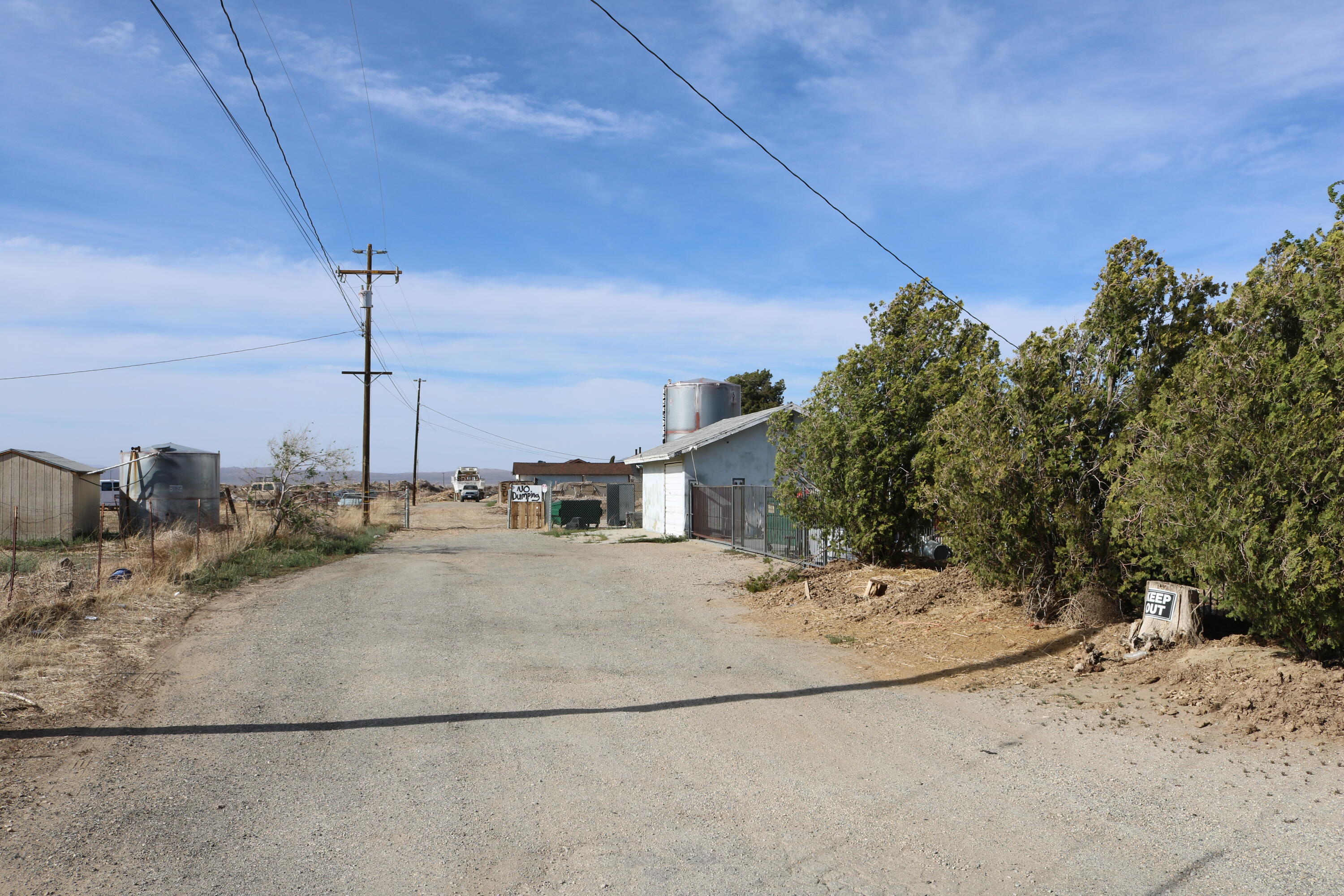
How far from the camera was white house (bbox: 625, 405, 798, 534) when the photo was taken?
28.2 meters

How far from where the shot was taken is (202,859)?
4.42m

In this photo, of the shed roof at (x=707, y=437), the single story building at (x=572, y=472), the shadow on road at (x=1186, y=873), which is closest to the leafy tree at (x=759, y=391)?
the single story building at (x=572, y=472)

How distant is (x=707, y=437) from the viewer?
2825cm

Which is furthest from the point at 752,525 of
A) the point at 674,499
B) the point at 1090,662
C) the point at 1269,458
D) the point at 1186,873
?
the point at 1186,873

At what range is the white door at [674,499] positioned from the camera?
28.7m

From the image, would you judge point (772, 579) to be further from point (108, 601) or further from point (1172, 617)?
point (108, 601)

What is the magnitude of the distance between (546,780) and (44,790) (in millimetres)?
3049

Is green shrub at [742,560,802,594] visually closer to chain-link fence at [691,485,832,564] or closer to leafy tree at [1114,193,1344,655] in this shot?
chain-link fence at [691,485,832,564]

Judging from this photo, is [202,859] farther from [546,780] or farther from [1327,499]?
[1327,499]

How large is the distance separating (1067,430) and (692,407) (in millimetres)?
28848

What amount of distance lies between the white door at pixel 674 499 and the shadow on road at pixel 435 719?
794 inches

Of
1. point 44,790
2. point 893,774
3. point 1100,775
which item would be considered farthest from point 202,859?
point 1100,775

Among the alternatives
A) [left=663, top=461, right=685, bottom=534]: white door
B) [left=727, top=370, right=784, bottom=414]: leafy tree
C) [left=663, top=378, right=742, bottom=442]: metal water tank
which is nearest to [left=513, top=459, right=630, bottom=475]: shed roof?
[left=727, top=370, right=784, bottom=414]: leafy tree

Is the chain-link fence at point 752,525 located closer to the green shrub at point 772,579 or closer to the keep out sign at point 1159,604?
the green shrub at point 772,579
